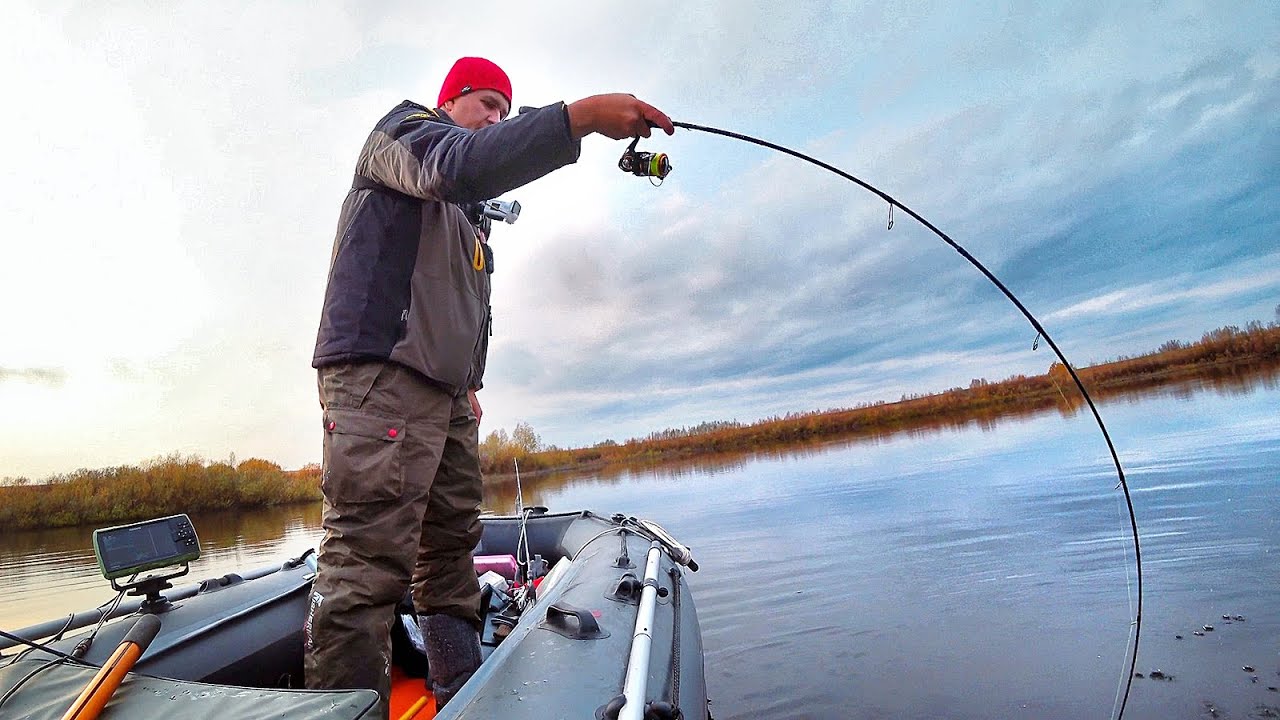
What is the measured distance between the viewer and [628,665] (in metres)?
1.58

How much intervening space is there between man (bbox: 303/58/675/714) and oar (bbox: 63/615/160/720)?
15.0 inches

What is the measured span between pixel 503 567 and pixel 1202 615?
178 inches

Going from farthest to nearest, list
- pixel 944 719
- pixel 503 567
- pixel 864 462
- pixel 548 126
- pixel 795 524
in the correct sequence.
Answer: pixel 864 462
pixel 795 524
pixel 503 567
pixel 944 719
pixel 548 126

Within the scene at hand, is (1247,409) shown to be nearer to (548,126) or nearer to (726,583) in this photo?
(726,583)

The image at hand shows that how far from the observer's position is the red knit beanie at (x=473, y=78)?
2.28 metres

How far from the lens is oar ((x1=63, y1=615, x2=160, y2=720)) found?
1.18m

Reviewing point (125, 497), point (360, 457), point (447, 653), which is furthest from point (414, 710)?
point (125, 497)

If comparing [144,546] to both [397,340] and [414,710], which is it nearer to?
[414,710]

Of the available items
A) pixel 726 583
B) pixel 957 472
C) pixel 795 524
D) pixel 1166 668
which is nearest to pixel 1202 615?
pixel 1166 668

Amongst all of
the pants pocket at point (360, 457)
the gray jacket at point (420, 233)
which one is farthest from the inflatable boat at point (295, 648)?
the gray jacket at point (420, 233)

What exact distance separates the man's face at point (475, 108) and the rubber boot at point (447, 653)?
1.78 meters

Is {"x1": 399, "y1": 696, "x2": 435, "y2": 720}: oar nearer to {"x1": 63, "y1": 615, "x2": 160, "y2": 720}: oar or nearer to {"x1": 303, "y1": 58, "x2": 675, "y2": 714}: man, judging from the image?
{"x1": 303, "y1": 58, "x2": 675, "y2": 714}: man

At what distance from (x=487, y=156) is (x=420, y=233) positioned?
552 mm

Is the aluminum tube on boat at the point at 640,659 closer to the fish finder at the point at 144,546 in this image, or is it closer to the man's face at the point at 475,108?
the fish finder at the point at 144,546
